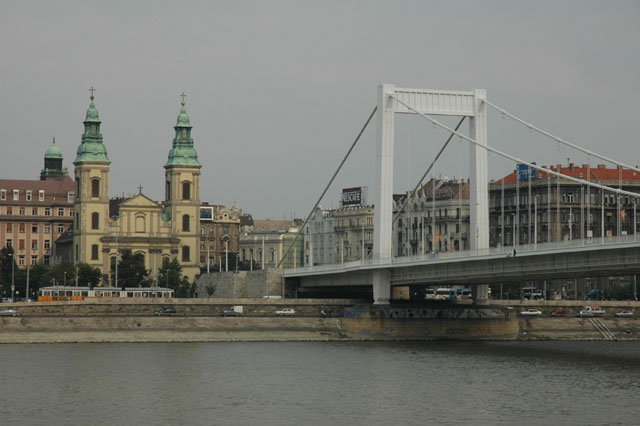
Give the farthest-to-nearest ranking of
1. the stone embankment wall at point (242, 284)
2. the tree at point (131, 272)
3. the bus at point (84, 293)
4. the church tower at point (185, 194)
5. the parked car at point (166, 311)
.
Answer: the church tower at point (185, 194) < the tree at point (131, 272) < the stone embankment wall at point (242, 284) < the bus at point (84, 293) < the parked car at point (166, 311)

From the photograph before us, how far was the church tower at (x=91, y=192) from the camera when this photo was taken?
151 meters

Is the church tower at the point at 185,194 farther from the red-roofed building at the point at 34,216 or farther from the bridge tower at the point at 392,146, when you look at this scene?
the bridge tower at the point at 392,146

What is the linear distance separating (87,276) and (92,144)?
2188 centimetres

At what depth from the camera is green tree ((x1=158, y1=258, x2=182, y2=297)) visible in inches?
5428

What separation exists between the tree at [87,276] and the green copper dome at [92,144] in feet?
55.9

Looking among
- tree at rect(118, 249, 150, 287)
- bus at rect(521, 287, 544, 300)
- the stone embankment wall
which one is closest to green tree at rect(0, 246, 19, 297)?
tree at rect(118, 249, 150, 287)

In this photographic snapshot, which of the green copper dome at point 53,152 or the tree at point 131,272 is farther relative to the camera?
the green copper dome at point 53,152

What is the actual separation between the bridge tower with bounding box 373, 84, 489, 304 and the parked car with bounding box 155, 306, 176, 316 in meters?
15.6

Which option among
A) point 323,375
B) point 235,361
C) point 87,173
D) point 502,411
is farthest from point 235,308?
point 87,173

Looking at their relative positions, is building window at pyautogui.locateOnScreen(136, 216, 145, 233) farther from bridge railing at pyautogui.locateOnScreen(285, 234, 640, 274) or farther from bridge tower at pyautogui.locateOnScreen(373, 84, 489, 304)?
bridge tower at pyautogui.locateOnScreen(373, 84, 489, 304)

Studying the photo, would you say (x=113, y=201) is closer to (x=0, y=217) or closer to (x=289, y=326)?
(x=0, y=217)

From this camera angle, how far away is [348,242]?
161 m

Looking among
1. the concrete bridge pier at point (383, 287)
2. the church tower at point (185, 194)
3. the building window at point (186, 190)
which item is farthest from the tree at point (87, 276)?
the concrete bridge pier at point (383, 287)

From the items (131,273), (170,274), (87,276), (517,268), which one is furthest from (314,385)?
(170,274)
